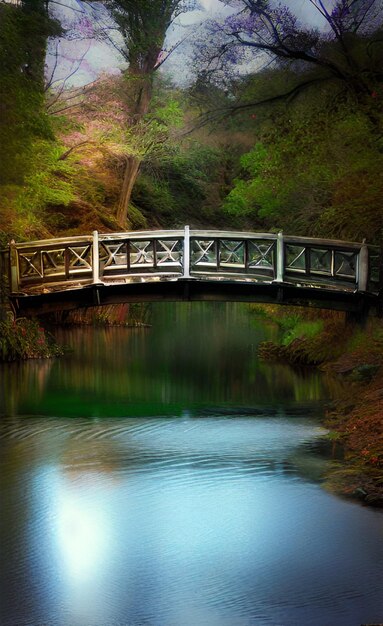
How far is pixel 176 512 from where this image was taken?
38.2 feet

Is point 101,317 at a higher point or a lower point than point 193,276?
lower

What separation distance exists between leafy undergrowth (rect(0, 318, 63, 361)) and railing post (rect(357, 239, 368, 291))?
8.16 m

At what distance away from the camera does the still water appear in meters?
8.79

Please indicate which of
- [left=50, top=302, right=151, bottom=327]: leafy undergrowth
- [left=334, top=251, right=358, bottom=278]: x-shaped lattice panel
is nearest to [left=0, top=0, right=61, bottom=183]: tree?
[left=334, top=251, right=358, bottom=278]: x-shaped lattice panel

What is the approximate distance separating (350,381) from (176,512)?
9104mm

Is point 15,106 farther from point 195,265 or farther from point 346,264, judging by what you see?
point 346,264

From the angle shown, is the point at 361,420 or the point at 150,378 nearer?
the point at 361,420

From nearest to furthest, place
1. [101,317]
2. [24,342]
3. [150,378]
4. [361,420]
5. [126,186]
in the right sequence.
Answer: [361,420], [150,378], [24,342], [101,317], [126,186]

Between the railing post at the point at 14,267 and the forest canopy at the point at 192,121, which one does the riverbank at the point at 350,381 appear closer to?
the forest canopy at the point at 192,121

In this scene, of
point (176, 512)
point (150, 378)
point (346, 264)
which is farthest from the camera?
point (150, 378)

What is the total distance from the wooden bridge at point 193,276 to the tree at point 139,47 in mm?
11861

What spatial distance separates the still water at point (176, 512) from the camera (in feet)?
28.8

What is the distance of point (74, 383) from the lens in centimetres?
2155

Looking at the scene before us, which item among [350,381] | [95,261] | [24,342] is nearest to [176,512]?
[350,381]
